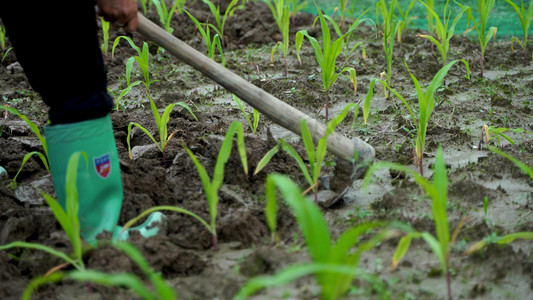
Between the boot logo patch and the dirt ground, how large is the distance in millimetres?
212

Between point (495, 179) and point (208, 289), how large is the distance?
1.33m

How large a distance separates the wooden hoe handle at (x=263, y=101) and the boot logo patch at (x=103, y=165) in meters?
0.57

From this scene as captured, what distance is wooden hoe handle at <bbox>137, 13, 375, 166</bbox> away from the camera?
6.78 feet

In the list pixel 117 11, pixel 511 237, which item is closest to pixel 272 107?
pixel 117 11

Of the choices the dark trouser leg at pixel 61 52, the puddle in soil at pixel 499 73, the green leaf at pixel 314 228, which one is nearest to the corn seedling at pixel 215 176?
the dark trouser leg at pixel 61 52

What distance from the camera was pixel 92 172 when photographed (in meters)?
1.77

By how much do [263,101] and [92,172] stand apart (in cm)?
70

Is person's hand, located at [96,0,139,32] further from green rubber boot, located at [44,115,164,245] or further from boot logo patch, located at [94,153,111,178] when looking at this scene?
boot logo patch, located at [94,153,111,178]

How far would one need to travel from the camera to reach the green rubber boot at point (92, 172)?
1.73 metres

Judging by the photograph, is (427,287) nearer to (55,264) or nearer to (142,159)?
(55,264)

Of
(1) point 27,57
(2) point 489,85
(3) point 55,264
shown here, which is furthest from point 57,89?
(2) point 489,85

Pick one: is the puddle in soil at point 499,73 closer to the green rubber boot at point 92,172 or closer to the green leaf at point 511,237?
the green leaf at point 511,237

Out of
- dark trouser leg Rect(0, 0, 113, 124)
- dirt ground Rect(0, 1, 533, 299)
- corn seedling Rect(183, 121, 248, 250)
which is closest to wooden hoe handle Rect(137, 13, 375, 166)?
dirt ground Rect(0, 1, 533, 299)

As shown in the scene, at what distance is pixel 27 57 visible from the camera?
1.70m
